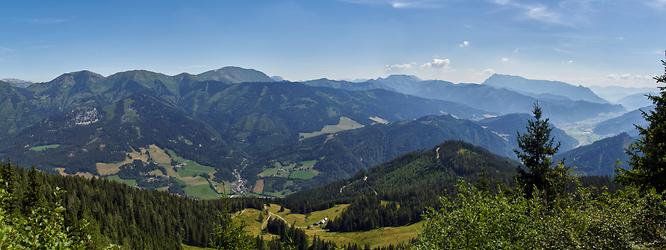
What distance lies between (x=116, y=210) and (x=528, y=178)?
6995 inches

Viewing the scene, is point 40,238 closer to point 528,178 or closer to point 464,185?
point 464,185

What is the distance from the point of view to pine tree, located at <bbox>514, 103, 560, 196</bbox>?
52781mm

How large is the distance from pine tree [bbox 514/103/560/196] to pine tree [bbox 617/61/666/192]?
11610mm

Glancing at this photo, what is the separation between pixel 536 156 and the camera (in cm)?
5388

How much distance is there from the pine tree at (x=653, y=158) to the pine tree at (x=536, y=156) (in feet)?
38.1

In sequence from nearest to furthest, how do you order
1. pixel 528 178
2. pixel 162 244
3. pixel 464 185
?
pixel 464 185 → pixel 528 178 → pixel 162 244

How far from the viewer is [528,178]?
53812 millimetres

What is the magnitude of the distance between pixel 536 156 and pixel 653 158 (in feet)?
50.6

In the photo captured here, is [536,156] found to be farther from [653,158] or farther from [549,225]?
[549,225]

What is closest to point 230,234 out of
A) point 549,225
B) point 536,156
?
point 549,225

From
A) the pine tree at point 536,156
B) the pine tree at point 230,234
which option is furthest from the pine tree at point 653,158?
the pine tree at point 230,234

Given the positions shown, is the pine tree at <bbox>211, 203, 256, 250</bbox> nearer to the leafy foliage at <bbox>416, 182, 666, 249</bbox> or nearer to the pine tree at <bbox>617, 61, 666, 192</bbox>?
the leafy foliage at <bbox>416, 182, 666, 249</bbox>

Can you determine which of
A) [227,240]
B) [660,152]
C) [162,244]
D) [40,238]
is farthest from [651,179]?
[162,244]

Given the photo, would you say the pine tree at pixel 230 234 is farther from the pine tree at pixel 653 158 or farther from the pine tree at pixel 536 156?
the pine tree at pixel 536 156
